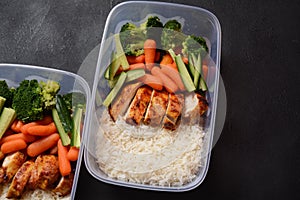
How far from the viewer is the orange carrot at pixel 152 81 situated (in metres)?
2.21

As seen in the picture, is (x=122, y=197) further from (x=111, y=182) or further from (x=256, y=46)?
(x=256, y=46)

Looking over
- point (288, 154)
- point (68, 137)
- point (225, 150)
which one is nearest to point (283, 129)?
point (288, 154)

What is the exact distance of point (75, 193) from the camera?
2260mm

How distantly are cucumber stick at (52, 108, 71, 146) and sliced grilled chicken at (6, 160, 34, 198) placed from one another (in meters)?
0.20

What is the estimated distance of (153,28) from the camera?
2.28 metres

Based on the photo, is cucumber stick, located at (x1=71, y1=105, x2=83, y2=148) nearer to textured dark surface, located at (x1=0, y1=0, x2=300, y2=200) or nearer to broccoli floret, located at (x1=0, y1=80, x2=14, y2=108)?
textured dark surface, located at (x1=0, y1=0, x2=300, y2=200)

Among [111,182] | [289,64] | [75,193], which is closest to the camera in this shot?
[111,182]

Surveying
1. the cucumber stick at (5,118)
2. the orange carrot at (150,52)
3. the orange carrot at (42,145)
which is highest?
the orange carrot at (150,52)

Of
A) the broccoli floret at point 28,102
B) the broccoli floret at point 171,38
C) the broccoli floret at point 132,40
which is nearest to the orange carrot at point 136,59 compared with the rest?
the broccoli floret at point 132,40

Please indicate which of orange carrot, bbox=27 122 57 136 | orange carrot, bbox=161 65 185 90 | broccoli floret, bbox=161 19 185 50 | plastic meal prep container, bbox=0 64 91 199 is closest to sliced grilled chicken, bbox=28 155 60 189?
orange carrot, bbox=27 122 57 136

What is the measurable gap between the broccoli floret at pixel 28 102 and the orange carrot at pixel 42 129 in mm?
45

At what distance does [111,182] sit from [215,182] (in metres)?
0.55

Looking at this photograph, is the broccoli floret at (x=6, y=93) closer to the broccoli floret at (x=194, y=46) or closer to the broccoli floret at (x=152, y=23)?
the broccoli floret at (x=152, y=23)

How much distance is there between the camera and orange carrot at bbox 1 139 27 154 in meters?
2.16
